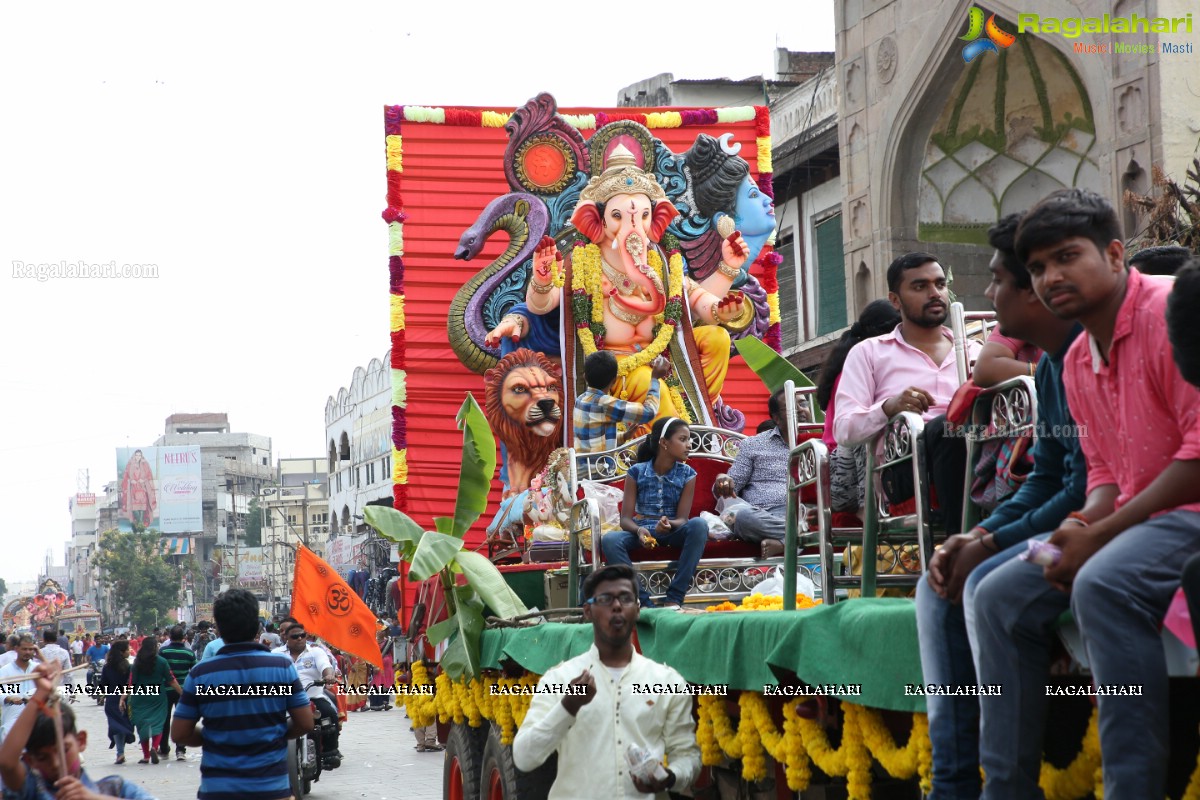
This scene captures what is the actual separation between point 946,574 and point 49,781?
3.21m

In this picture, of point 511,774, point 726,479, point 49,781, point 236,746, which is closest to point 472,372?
point 726,479

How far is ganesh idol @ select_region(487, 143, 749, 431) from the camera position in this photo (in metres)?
12.3

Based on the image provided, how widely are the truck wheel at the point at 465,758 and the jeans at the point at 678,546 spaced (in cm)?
136

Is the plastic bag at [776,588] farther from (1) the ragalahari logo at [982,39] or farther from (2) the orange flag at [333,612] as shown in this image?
(1) the ragalahari logo at [982,39]

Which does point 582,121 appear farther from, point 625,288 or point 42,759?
point 42,759

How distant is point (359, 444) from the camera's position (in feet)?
230

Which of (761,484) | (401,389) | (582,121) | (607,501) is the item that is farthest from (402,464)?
(761,484)

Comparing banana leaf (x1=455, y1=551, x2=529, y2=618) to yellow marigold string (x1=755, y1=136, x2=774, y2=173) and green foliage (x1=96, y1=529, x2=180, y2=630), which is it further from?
green foliage (x1=96, y1=529, x2=180, y2=630)

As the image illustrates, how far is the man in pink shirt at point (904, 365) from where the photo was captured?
546 cm

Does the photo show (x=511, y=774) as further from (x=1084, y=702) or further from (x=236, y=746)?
(x=1084, y=702)

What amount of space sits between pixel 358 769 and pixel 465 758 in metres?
7.86

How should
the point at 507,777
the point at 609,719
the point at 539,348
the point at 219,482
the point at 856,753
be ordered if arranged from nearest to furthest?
the point at 856,753 → the point at 609,719 → the point at 507,777 → the point at 539,348 → the point at 219,482

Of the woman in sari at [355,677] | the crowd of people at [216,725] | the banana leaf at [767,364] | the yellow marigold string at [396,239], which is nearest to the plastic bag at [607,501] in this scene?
the banana leaf at [767,364]

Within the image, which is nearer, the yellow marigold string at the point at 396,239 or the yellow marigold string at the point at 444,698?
the yellow marigold string at the point at 444,698
